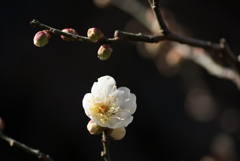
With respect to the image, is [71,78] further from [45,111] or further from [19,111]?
[19,111]

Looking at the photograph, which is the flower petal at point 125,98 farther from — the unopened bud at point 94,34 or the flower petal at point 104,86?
the unopened bud at point 94,34

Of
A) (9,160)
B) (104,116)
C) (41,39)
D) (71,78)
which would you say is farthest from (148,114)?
(41,39)

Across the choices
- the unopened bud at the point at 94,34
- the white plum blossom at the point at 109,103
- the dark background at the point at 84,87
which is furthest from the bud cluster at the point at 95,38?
the dark background at the point at 84,87

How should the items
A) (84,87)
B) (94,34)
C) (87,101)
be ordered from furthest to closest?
(84,87), (87,101), (94,34)

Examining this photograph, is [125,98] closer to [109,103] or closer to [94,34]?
[109,103]

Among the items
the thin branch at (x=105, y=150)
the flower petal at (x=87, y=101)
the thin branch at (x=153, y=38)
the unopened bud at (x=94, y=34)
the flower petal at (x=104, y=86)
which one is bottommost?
the thin branch at (x=105, y=150)

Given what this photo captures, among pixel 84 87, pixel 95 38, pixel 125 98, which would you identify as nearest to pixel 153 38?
pixel 95 38
